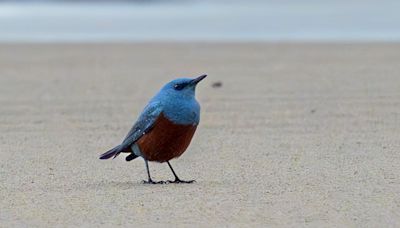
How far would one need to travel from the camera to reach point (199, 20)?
22.2 m

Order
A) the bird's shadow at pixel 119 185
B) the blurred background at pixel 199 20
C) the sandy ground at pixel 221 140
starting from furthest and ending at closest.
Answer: the blurred background at pixel 199 20
the bird's shadow at pixel 119 185
the sandy ground at pixel 221 140

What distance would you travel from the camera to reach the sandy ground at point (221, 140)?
6.33 meters

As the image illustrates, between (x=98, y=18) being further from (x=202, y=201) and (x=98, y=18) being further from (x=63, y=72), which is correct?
(x=202, y=201)

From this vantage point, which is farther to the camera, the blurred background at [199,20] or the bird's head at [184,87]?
the blurred background at [199,20]

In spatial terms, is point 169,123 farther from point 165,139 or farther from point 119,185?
point 119,185

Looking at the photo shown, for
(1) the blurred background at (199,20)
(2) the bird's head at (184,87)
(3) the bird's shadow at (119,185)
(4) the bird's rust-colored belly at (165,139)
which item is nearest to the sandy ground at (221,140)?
(3) the bird's shadow at (119,185)

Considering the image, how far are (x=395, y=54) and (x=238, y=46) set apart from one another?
2742 millimetres

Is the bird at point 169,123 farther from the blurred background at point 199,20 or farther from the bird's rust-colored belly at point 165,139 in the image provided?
the blurred background at point 199,20

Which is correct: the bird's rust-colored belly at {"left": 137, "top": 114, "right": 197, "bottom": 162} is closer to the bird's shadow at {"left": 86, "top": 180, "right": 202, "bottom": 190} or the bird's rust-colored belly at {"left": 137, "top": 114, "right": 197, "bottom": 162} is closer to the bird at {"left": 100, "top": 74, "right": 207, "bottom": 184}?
the bird at {"left": 100, "top": 74, "right": 207, "bottom": 184}

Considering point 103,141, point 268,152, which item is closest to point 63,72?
point 103,141

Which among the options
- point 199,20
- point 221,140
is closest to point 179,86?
point 221,140

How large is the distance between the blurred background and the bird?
10343 mm

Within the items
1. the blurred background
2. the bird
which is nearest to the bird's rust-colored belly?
the bird

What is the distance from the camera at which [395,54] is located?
14516 mm
